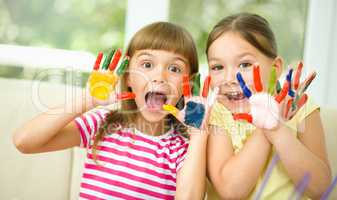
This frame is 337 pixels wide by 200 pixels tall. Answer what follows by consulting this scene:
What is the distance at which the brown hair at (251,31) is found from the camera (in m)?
1.10

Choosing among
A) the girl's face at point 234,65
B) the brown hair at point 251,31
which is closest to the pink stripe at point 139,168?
the girl's face at point 234,65

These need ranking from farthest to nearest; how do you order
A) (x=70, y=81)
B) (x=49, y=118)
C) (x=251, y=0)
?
(x=251, y=0) → (x=70, y=81) → (x=49, y=118)

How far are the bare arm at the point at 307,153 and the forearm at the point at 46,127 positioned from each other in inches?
16.9

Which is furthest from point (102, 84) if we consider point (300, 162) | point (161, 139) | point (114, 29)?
point (114, 29)

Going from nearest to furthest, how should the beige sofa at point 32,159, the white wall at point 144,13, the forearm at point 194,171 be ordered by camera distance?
the forearm at point 194,171
the beige sofa at point 32,159
the white wall at point 144,13

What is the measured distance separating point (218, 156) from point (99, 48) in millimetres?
974

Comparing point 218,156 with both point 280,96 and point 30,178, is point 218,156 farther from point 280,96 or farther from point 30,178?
point 30,178

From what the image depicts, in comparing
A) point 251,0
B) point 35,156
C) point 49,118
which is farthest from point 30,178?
point 251,0

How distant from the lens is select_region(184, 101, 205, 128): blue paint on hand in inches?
39.9

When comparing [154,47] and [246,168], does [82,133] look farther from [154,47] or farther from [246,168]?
[246,168]

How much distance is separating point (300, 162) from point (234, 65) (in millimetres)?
267

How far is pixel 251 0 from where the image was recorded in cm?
184

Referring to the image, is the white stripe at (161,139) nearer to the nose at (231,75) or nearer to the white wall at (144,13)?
the nose at (231,75)

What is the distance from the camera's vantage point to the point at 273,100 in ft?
3.04
